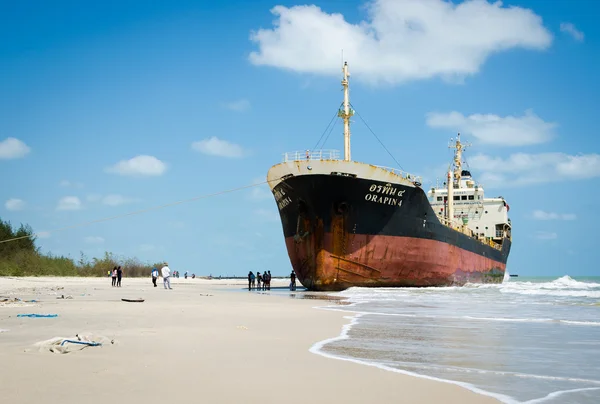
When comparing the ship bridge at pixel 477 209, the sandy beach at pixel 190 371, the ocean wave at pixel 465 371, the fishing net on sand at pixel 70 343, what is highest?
the ship bridge at pixel 477 209

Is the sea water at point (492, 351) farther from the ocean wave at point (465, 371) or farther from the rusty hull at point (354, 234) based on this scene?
the rusty hull at point (354, 234)

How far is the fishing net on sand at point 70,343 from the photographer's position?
482 centimetres

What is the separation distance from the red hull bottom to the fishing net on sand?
16.0m

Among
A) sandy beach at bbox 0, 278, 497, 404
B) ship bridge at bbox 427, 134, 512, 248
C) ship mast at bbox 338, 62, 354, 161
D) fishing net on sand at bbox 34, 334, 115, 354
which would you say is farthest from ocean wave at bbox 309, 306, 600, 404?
ship bridge at bbox 427, 134, 512, 248

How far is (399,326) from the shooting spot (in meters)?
8.52

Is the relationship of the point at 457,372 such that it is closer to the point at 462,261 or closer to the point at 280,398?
the point at 280,398

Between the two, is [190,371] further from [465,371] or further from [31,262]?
[31,262]

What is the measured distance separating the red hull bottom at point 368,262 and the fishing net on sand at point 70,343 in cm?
1596

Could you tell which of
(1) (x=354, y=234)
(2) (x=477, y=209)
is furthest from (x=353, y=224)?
(2) (x=477, y=209)

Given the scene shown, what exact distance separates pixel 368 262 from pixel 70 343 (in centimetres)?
1709

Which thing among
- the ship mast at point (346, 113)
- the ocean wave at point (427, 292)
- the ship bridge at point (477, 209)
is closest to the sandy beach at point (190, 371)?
the ocean wave at point (427, 292)

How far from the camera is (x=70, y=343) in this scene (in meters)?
5.07

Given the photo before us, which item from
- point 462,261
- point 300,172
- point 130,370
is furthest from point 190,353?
point 462,261

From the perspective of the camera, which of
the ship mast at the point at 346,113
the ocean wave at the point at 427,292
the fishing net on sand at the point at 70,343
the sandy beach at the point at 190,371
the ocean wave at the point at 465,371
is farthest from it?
the ship mast at the point at 346,113
